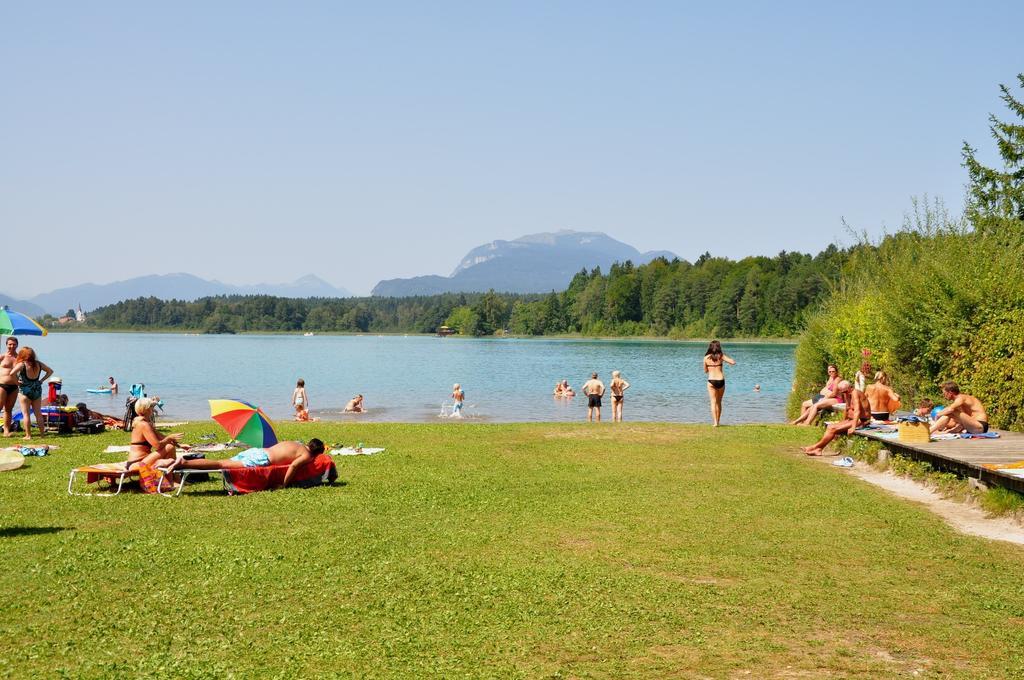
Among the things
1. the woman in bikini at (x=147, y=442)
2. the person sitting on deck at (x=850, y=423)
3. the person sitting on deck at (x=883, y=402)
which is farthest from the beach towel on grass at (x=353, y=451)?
the person sitting on deck at (x=883, y=402)

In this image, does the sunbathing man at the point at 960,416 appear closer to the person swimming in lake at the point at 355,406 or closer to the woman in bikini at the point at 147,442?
the woman in bikini at the point at 147,442

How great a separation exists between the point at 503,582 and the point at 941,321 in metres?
14.5

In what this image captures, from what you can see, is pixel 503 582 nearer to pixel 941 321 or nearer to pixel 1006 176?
pixel 941 321

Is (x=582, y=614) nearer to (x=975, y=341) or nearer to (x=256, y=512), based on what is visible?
(x=256, y=512)

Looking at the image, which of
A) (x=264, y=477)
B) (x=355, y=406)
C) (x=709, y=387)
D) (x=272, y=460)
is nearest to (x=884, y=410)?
(x=709, y=387)

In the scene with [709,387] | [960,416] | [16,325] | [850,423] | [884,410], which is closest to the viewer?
[960,416]

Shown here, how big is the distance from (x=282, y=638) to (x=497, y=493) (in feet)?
18.9

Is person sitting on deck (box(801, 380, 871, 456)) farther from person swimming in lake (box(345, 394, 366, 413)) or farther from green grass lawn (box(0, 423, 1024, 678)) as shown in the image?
person swimming in lake (box(345, 394, 366, 413))

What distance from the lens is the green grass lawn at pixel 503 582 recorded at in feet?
19.0

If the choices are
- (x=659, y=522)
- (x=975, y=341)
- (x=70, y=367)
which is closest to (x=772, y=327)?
(x=70, y=367)

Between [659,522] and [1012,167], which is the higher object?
[1012,167]

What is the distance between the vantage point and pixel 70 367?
78938 millimetres

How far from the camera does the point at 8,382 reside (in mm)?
17062

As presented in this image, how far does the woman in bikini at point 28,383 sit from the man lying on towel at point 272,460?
7402mm
